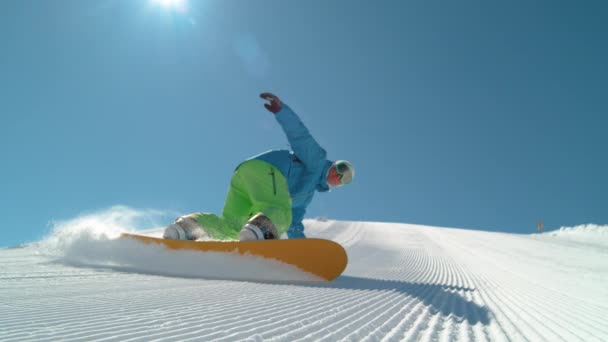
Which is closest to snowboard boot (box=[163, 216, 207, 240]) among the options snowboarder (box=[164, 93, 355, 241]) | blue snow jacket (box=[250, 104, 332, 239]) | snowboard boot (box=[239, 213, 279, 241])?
snowboarder (box=[164, 93, 355, 241])

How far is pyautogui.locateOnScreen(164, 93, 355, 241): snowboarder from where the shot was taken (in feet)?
16.4

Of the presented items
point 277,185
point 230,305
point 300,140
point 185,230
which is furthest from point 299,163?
point 230,305

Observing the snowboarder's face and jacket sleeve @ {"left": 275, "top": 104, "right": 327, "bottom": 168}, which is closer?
jacket sleeve @ {"left": 275, "top": 104, "right": 327, "bottom": 168}

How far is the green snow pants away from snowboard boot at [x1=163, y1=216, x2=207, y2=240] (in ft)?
0.27

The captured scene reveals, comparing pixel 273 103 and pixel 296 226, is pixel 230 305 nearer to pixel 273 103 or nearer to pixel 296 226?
pixel 273 103

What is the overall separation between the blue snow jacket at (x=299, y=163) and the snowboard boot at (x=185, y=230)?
1352 mm

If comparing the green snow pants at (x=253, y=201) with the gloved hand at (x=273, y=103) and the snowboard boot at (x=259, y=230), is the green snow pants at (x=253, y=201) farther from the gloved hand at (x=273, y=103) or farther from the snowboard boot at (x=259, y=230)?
the gloved hand at (x=273, y=103)

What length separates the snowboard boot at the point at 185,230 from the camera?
15.3 ft

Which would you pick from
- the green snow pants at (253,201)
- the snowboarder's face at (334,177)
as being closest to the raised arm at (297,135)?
the snowboarder's face at (334,177)

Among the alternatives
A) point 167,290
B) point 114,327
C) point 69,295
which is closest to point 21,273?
point 69,295

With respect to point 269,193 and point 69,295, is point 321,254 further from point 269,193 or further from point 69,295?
point 69,295

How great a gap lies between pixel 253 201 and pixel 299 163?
1008mm

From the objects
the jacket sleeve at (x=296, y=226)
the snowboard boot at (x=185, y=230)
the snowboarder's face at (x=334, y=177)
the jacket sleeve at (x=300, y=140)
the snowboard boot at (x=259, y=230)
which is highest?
the jacket sleeve at (x=300, y=140)

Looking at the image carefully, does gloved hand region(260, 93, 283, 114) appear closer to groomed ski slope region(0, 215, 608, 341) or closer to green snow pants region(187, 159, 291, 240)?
green snow pants region(187, 159, 291, 240)
